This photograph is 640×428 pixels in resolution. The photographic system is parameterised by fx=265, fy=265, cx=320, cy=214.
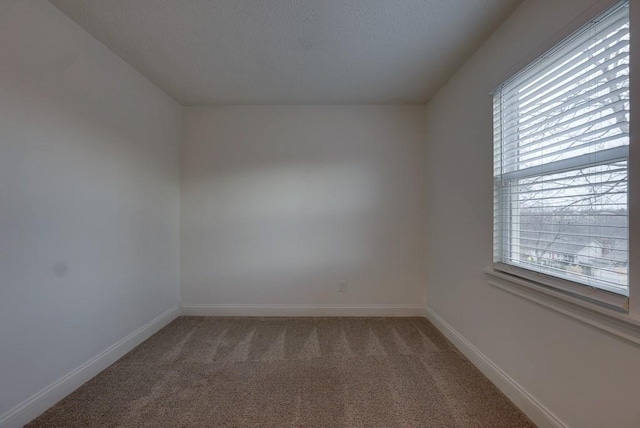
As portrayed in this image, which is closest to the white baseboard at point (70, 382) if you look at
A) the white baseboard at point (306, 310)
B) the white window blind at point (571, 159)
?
the white baseboard at point (306, 310)

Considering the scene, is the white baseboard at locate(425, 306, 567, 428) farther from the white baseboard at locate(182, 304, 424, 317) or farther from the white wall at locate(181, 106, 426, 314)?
the white wall at locate(181, 106, 426, 314)

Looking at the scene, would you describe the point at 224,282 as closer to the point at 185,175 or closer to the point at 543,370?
the point at 185,175

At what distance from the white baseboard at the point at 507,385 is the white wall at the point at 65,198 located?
2790mm

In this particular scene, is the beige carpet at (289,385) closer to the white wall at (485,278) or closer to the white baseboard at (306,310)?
the white wall at (485,278)

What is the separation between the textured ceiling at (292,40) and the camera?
159cm

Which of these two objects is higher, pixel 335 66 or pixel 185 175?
pixel 335 66

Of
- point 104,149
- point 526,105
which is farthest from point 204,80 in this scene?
Result: point 526,105

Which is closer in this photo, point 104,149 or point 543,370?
point 543,370

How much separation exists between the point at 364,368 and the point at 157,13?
9.09 feet

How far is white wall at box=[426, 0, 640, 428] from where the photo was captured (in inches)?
44.4

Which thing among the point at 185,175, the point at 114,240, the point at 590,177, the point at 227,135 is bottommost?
the point at 114,240

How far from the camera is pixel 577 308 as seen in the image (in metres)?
1.22

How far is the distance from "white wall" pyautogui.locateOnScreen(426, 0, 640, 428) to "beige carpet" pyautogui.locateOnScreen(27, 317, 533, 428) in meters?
0.30

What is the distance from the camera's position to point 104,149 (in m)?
1.98
